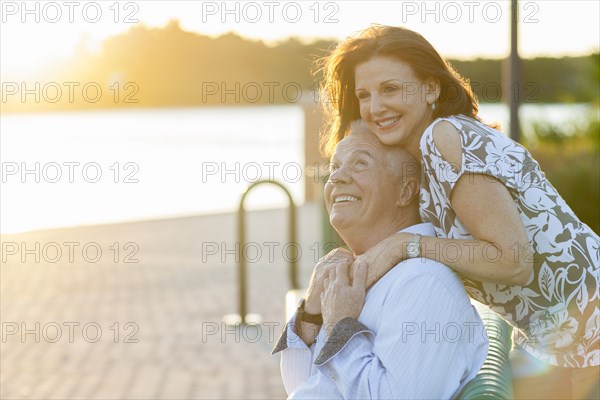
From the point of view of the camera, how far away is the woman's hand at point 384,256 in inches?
120

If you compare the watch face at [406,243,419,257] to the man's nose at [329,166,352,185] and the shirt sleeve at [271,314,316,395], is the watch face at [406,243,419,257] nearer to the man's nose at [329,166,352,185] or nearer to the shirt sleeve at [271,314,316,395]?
the man's nose at [329,166,352,185]

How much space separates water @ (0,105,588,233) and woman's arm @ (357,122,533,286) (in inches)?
264

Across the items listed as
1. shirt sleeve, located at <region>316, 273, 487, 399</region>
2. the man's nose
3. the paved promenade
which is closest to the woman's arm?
shirt sleeve, located at <region>316, 273, 487, 399</region>

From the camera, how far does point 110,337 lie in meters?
8.14

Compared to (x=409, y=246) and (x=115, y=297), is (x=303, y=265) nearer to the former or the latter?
(x=115, y=297)

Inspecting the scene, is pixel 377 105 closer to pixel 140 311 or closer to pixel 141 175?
pixel 140 311

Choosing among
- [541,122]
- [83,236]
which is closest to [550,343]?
[83,236]

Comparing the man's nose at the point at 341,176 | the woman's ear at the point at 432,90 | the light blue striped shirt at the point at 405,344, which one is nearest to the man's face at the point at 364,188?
the man's nose at the point at 341,176

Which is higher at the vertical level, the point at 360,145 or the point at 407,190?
the point at 360,145

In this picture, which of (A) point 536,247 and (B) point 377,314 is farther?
(A) point 536,247

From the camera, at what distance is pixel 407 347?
2.82m

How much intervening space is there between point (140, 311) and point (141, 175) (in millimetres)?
15214

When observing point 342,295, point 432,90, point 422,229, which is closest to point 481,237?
point 422,229

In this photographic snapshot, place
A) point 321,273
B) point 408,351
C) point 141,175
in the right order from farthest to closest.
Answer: point 141,175 → point 321,273 → point 408,351
